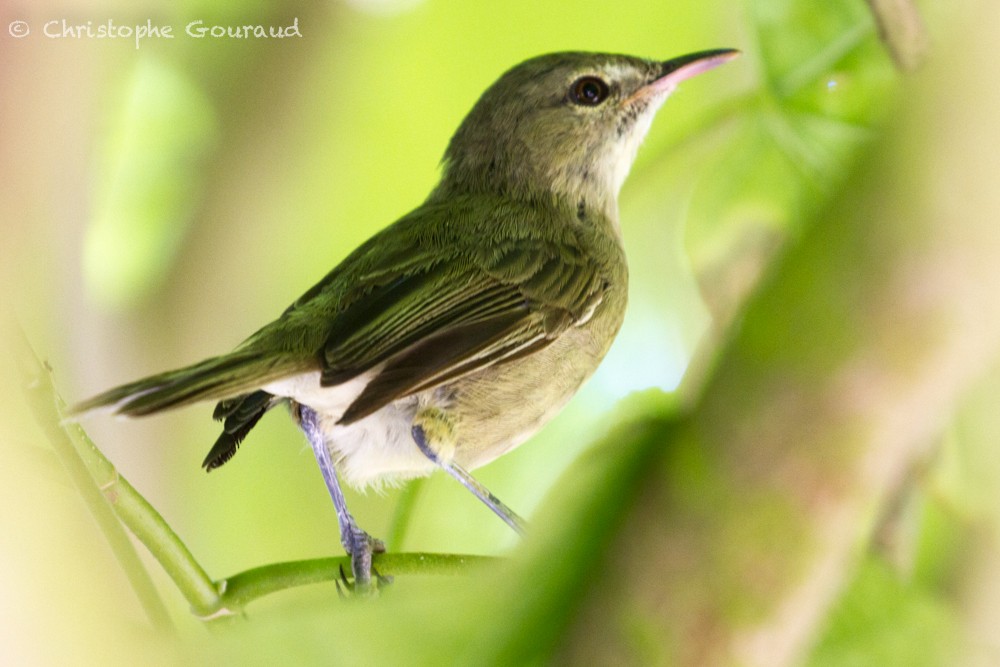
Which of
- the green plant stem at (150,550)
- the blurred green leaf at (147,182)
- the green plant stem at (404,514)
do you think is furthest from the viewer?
the blurred green leaf at (147,182)

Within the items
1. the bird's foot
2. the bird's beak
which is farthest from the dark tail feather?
the bird's beak

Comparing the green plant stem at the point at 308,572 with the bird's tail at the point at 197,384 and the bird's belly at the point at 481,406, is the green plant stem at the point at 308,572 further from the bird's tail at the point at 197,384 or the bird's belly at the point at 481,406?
the bird's belly at the point at 481,406

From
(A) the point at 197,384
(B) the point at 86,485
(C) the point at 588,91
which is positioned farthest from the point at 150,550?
(C) the point at 588,91

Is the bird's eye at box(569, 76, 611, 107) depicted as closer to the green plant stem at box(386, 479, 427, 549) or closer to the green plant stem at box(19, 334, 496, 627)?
the green plant stem at box(386, 479, 427, 549)

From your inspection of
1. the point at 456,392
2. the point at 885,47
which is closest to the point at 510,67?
the point at 456,392

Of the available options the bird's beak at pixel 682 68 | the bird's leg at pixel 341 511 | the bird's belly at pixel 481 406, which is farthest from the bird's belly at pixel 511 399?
the bird's beak at pixel 682 68

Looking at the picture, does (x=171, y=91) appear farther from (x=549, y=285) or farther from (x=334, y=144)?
(x=549, y=285)
